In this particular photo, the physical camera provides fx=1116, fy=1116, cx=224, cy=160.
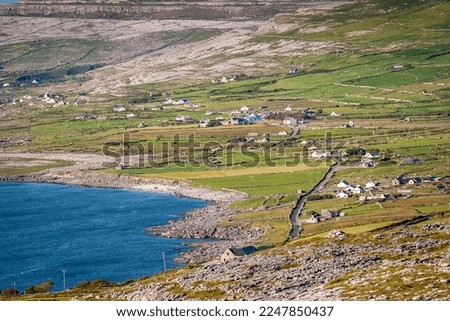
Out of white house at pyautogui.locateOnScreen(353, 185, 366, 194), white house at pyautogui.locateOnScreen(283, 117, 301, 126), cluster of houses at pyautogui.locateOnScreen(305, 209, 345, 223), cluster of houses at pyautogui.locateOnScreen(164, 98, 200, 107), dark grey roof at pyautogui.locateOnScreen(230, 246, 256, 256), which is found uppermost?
dark grey roof at pyautogui.locateOnScreen(230, 246, 256, 256)

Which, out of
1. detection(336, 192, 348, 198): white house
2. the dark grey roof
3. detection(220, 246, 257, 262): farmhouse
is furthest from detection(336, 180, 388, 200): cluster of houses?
detection(220, 246, 257, 262): farmhouse

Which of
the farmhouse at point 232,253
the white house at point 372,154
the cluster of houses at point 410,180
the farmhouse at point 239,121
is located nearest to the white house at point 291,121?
the farmhouse at point 239,121

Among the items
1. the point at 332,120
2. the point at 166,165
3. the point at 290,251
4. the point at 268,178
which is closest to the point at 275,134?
the point at 332,120

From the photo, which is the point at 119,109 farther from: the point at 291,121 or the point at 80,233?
the point at 80,233

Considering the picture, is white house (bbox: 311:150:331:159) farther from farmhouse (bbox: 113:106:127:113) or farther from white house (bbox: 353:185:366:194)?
farmhouse (bbox: 113:106:127:113)

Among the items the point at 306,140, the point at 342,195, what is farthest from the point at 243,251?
the point at 306,140

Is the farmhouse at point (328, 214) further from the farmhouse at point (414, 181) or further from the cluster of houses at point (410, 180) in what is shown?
the farmhouse at point (414, 181)

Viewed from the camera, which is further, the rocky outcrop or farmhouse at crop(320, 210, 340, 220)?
farmhouse at crop(320, 210, 340, 220)
